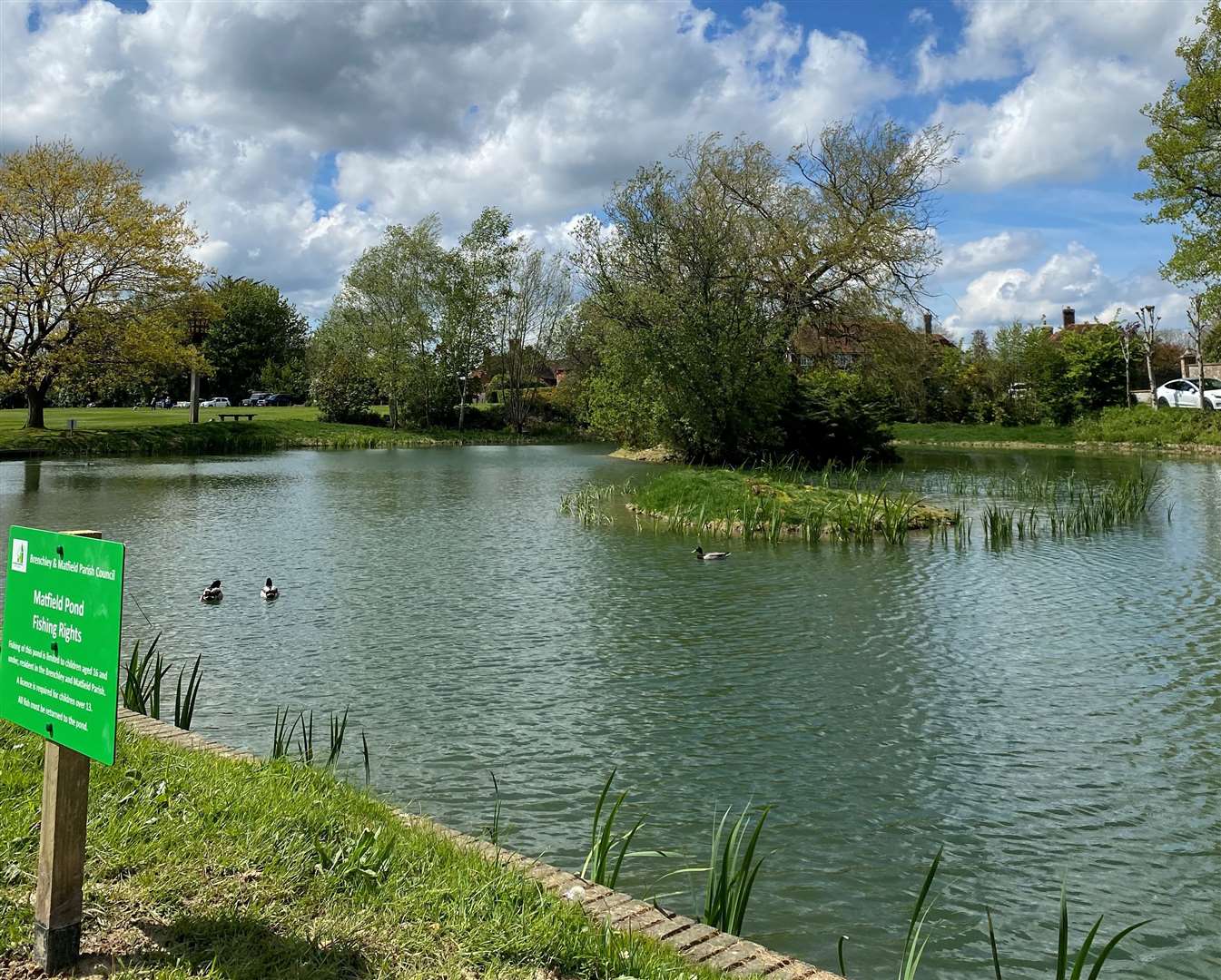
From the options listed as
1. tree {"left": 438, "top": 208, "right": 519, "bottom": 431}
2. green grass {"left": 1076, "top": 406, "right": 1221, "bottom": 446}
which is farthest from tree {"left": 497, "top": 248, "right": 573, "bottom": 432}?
green grass {"left": 1076, "top": 406, "right": 1221, "bottom": 446}

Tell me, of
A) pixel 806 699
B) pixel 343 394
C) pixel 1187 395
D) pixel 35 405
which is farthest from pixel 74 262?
pixel 1187 395

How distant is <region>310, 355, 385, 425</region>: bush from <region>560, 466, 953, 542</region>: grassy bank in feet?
138

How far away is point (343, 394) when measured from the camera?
61.8m

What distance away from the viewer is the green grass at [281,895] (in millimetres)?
3562

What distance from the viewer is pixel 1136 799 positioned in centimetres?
645

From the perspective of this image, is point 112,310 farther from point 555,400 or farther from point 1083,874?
point 1083,874

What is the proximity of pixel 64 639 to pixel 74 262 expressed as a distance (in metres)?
44.2

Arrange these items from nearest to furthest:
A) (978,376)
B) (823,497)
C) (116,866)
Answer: (116,866) → (823,497) → (978,376)

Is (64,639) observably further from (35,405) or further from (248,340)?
(248,340)

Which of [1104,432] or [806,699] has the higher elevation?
[1104,432]

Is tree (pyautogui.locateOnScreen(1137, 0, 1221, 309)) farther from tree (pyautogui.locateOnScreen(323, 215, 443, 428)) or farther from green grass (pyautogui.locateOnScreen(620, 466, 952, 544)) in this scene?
tree (pyautogui.locateOnScreen(323, 215, 443, 428))

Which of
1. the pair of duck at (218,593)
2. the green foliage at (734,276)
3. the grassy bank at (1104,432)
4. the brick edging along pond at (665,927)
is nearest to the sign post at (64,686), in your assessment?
the brick edging along pond at (665,927)

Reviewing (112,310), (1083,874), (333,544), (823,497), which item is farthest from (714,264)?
(1083,874)

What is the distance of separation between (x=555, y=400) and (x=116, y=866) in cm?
6661
